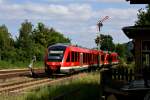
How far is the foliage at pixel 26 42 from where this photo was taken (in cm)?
7970

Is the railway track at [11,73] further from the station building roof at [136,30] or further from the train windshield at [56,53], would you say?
the station building roof at [136,30]

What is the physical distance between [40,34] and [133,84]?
93.7 m

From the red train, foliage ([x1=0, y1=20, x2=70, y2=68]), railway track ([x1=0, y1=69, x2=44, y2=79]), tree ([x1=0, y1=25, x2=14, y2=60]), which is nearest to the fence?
railway track ([x1=0, y1=69, x2=44, y2=79])

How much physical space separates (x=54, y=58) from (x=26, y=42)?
52974 mm

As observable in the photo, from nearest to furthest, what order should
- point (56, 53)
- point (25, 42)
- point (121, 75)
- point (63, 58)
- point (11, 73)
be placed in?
point (121, 75), point (63, 58), point (56, 53), point (11, 73), point (25, 42)

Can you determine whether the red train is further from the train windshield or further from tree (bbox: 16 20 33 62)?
tree (bbox: 16 20 33 62)

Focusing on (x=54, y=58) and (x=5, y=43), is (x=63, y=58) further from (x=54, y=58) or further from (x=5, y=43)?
(x=5, y=43)

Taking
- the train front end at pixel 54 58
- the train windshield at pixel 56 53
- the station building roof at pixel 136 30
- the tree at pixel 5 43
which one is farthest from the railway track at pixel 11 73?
the tree at pixel 5 43

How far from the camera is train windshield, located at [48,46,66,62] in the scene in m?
38.5

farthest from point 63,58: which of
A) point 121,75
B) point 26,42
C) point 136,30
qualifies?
point 26,42

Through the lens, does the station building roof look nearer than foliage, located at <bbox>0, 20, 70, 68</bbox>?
Yes

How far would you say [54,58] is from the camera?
38688 mm

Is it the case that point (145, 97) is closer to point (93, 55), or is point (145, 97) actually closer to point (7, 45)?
point (93, 55)

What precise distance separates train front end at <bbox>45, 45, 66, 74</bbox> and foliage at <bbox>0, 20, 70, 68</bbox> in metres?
32.7
